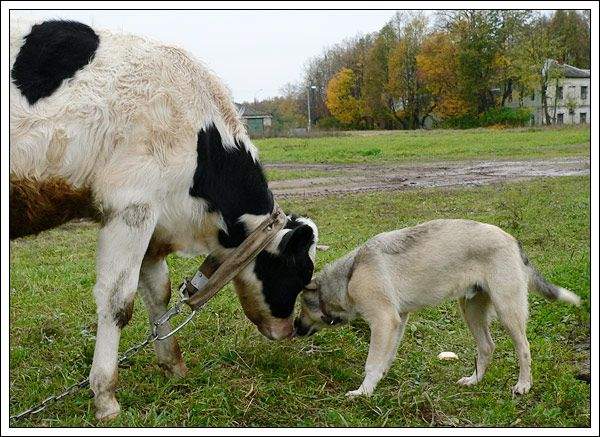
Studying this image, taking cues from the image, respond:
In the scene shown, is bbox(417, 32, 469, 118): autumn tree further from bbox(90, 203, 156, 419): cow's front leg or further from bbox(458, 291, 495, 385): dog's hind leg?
bbox(90, 203, 156, 419): cow's front leg

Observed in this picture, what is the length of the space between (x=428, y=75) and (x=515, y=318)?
15646 millimetres

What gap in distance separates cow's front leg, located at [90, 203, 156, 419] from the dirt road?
36.2ft

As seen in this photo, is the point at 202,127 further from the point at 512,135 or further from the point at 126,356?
the point at 512,135

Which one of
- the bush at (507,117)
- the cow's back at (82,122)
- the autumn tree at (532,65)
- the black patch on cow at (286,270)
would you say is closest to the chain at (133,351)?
the black patch on cow at (286,270)

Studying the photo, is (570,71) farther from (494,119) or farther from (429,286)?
(429,286)

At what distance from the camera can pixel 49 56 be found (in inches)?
176

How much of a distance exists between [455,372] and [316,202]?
8.90 metres

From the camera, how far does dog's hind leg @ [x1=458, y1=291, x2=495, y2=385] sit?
548 cm

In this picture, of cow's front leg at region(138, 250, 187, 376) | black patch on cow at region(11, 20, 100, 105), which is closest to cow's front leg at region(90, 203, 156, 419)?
cow's front leg at region(138, 250, 187, 376)

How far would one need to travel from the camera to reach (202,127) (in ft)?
15.7

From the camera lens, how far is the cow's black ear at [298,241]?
5.20m

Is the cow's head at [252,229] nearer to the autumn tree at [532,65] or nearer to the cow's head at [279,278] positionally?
the cow's head at [279,278]

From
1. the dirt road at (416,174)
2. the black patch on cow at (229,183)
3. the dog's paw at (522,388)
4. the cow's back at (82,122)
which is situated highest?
the cow's back at (82,122)

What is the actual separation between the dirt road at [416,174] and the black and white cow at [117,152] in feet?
34.7
